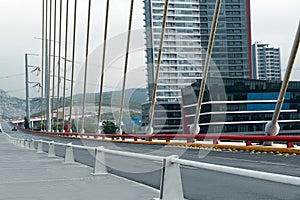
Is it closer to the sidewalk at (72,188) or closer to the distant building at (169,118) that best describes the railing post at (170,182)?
the sidewalk at (72,188)

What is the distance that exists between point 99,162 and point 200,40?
151338mm

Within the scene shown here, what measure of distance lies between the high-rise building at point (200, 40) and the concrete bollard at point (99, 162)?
117 meters

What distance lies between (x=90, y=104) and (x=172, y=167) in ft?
135

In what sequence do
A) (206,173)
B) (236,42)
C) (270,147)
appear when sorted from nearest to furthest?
1. (206,173)
2. (270,147)
3. (236,42)

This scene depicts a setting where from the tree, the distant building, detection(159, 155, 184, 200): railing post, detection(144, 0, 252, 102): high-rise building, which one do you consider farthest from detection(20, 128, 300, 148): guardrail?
detection(144, 0, 252, 102): high-rise building

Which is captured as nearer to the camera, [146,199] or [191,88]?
[146,199]

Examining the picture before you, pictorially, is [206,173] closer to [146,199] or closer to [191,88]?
[146,199]

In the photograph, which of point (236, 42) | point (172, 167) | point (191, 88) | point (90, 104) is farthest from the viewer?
point (236, 42)

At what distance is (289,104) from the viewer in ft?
296

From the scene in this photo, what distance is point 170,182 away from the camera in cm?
628

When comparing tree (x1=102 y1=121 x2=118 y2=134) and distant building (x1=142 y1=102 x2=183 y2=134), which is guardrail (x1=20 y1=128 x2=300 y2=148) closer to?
A: tree (x1=102 y1=121 x2=118 y2=134)

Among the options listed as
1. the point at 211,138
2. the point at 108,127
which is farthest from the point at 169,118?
the point at 211,138

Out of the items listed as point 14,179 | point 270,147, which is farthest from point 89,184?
point 270,147

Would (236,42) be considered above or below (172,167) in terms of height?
above
